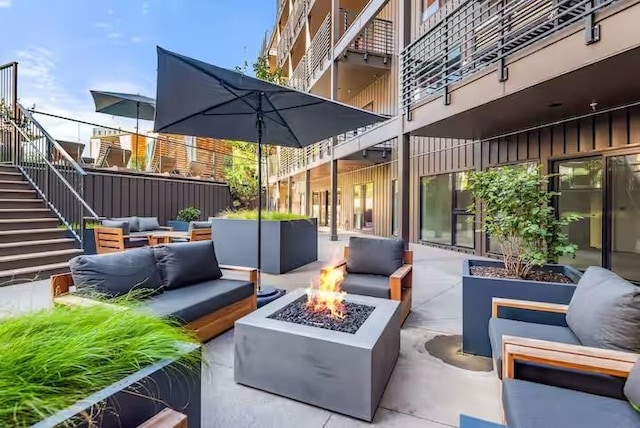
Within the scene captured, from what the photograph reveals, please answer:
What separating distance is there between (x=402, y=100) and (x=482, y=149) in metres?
2.51

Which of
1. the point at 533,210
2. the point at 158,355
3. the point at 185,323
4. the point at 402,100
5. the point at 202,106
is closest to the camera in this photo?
the point at 158,355

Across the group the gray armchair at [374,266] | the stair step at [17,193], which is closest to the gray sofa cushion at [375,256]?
the gray armchair at [374,266]

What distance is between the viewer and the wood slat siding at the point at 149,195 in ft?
32.3

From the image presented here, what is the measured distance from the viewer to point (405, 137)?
22.4 feet

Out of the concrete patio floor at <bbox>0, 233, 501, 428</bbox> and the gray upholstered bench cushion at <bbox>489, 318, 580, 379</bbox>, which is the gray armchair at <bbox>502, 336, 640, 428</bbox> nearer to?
the gray upholstered bench cushion at <bbox>489, 318, 580, 379</bbox>

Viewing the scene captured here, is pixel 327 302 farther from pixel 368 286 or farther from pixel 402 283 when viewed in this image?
pixel 402 283

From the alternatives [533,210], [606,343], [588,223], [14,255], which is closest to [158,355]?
[606,343]

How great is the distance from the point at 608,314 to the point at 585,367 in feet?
1.32

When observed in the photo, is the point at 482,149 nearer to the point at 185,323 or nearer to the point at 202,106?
the point at 202,106

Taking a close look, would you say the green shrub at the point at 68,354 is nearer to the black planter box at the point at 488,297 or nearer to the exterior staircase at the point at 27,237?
the black planter box at the point at 488,297

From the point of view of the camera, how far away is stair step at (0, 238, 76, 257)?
16.1ft

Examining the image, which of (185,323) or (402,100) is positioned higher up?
(402,100)

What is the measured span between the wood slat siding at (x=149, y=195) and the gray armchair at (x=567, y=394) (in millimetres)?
10304

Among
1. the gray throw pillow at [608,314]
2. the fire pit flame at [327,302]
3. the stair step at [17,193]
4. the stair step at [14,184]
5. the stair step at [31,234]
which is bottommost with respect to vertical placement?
the fire pit flame at [327,302]
